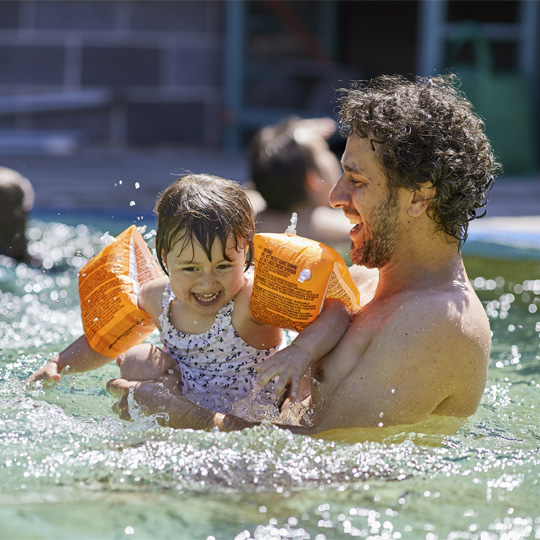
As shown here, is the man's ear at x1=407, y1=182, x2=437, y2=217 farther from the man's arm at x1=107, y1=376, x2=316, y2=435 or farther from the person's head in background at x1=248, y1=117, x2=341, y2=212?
the person's head in background at x1=248, y1=117, x2=341, y2=212

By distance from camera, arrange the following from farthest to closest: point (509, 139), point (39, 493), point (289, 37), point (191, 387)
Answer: point (289, 37) < point (509, 139) < point (191, 387) < point (39, 493)

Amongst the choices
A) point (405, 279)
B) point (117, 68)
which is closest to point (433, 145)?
point (405, 279)

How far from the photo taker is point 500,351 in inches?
182

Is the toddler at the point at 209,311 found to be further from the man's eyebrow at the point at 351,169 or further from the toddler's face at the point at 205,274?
the man's eyebrow at the point at 351,169

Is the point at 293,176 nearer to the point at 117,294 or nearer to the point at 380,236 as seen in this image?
the point at 117,294

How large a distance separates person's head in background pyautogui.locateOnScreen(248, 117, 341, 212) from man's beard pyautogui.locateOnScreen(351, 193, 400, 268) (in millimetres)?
A: 2204

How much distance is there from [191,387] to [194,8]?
840cm

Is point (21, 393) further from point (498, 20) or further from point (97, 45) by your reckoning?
point (498, 20)

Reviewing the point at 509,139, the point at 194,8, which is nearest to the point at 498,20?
the point at 509,139

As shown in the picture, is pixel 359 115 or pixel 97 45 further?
pixel 97 45

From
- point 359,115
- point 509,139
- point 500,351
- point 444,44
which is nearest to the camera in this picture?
point 359,115

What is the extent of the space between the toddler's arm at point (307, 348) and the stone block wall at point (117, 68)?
27.3 ft

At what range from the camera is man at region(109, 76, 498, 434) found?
280cm

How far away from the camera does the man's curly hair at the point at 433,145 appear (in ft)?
9.50
